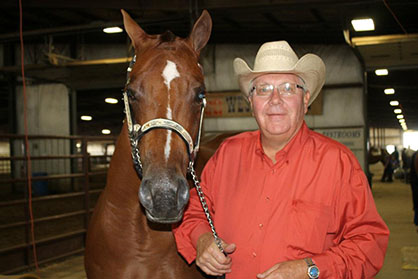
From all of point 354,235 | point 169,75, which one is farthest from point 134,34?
point 354,235

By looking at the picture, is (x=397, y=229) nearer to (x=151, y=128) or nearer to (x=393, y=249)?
(x=393, y=249)

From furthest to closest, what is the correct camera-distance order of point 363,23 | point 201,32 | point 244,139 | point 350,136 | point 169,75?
point 350,136, point 363,23, point 201,32, point 244,139, point 169,75

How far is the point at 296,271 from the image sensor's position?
1.53 metres

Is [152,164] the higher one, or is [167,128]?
[167,128]

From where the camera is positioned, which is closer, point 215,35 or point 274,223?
point 274,223

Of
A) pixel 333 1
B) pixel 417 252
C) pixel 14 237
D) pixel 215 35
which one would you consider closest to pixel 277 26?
pixel 215 35

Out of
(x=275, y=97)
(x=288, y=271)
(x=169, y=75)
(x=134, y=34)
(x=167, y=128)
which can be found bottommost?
(x=288, y=271)

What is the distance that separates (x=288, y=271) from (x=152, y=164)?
634 millimetres

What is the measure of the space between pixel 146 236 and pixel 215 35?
33.4ft

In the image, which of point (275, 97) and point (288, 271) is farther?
point (275, 97)

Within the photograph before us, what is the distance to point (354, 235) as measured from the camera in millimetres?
1600

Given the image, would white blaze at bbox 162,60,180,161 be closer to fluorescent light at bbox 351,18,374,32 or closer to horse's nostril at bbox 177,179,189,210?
horse's nostril at bbox 177,179,189,210

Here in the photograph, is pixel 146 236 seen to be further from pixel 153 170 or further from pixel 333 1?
pixel 333 1

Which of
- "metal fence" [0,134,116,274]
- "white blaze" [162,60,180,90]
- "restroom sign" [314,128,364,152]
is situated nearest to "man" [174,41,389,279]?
"white blaze" [162,60,180,90]
